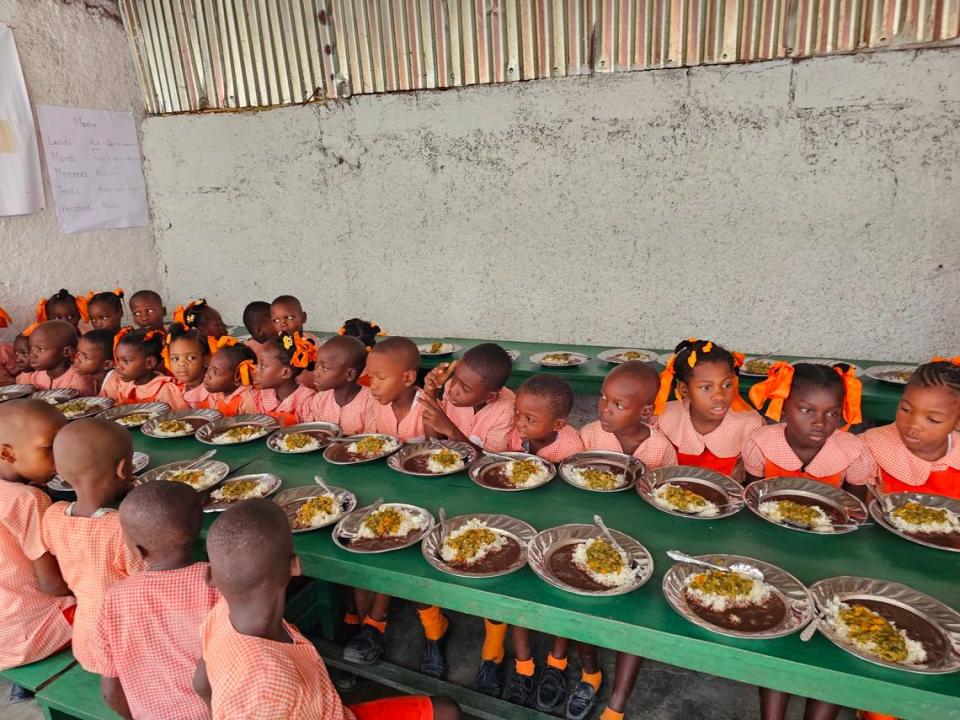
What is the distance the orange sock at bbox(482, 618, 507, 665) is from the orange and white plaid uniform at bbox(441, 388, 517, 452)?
2.75ft

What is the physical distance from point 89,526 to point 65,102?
4.61 metres

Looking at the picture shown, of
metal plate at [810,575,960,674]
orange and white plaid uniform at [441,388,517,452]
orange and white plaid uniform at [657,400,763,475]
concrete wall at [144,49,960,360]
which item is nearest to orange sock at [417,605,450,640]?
orange and white plaid uniform at [441,388,517,452]

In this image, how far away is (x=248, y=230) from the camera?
5.73 m

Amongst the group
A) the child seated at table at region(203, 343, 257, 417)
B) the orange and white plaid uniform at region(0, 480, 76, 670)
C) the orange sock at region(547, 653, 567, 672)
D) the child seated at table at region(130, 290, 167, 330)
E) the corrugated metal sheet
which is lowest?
the orange sock at region(547, 653, 567, 672)

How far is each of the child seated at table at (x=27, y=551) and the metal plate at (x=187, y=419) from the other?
0.73 m

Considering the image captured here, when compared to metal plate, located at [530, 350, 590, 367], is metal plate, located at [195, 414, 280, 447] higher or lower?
higher

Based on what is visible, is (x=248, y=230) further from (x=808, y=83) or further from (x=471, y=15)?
(x=808, y=83)

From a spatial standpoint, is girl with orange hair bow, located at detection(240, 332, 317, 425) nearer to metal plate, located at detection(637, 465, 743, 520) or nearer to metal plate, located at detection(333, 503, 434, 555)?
metal plate, located at detection(333, 503, 434, 555)

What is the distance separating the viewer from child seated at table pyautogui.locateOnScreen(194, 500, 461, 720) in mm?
1402

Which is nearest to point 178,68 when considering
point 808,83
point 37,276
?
point 37,276

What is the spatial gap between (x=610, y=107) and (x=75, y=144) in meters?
4.53

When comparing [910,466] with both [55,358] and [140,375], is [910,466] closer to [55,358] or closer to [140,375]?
[140,375]

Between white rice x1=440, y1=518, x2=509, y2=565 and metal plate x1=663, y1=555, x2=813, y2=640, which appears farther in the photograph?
white rice x1=440, y1=518, x2=509, y2=565

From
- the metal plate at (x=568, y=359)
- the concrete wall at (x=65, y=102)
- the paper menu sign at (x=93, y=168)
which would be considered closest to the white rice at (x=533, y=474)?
the metal plate at (x=568, y=359)
